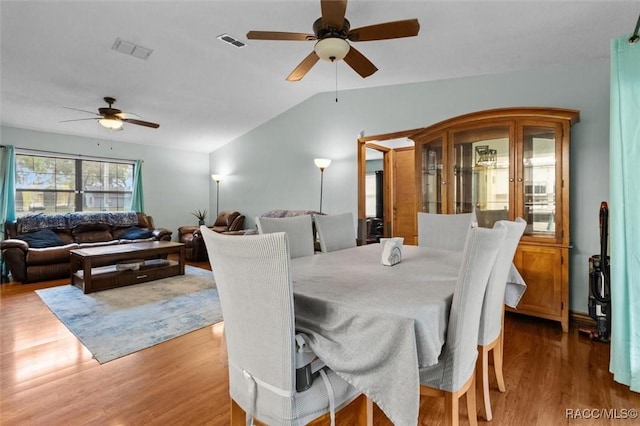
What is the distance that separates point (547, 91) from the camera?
3.12 metres

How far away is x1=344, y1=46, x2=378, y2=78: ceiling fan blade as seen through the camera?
248cm

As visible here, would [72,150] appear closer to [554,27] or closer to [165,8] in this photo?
[165,8]

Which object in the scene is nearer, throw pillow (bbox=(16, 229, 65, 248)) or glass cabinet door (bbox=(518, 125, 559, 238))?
glass cabinet door (bbox=(518, 125, 559, 238))

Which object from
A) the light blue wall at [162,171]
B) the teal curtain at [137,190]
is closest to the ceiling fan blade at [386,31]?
the teal curtain at [137,190]

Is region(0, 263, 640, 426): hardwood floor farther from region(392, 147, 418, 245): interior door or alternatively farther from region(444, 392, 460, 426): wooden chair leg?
region(392, 147, 418, 245): interior door

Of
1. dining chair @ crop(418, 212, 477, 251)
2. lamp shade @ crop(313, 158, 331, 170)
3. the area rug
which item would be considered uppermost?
lamp shade @ crop(313, 158, 331, 170)

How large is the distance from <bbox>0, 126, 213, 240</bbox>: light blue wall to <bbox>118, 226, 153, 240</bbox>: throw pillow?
723 mm

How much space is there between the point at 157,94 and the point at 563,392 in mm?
5233

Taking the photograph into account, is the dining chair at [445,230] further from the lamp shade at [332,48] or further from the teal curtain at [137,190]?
the teal curtain at [137,190]

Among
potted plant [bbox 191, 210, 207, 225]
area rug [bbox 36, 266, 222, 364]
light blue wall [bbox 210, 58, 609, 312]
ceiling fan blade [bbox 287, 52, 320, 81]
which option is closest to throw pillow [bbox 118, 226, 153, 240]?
potted plant [bbox 191, 210, 207, 225]

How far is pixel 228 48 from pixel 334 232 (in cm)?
240

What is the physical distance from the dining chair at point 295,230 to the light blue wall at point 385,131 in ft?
8.05

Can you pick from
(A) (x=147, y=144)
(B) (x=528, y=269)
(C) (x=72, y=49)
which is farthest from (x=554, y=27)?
A: (A) (x=147, y=144)

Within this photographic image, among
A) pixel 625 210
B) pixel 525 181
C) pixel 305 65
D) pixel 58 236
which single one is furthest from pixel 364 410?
pixel 58 236
